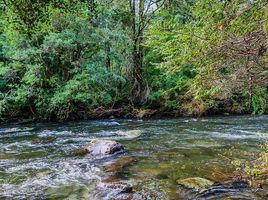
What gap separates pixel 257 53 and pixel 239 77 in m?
0.60

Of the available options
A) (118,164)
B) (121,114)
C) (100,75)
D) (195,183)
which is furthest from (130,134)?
(121,114)

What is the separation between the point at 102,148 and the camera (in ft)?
30.8

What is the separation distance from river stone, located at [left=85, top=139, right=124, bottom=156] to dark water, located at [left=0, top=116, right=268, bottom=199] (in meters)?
0.27

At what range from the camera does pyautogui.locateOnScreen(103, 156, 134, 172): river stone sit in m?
7.82

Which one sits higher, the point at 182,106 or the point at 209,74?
the point at 209,74

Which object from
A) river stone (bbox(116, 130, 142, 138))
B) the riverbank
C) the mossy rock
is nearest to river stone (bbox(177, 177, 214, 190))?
river stone (bbox(116, 130, 142, 138))

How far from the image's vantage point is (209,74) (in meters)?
5.82

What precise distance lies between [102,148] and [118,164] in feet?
4.19

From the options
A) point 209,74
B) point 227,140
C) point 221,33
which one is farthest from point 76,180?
point 227,140

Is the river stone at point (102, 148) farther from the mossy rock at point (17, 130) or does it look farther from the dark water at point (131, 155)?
the mossy rock at point (17, 130)

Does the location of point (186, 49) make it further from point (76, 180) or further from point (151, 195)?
point (76, 180)

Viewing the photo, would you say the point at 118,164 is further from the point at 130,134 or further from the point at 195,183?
the point at 130,134

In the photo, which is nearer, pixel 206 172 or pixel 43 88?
pixel 206 172

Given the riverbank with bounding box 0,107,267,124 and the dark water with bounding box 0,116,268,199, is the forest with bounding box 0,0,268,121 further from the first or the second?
the dark water with bounding box 0,116,268,199
